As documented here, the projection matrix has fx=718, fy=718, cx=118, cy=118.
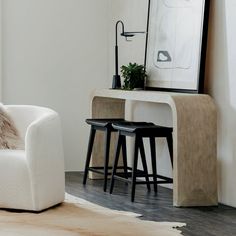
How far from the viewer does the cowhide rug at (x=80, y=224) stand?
13.5ft

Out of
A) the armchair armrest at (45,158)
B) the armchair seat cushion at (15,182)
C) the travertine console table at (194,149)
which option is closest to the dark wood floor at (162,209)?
the travertine console table at (194,149)

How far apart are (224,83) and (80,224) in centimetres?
158

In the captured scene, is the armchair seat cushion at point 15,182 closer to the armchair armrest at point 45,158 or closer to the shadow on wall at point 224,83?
the armchair armrest at point 45,158

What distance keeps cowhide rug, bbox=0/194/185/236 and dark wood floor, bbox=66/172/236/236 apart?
6.2 inches

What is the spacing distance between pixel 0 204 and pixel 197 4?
2067 millimetres

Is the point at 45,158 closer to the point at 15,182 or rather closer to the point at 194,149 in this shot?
the point at 15,182

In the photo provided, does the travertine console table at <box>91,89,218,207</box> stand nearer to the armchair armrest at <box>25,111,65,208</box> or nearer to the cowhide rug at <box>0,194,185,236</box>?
the cowhide rug at <box>0,194,185,236</box>

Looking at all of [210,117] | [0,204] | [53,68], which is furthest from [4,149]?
[53,68]

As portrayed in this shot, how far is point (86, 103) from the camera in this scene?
716cm

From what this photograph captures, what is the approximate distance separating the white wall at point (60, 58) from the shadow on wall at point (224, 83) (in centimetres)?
204

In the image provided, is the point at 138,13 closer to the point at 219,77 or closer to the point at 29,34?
Answer: the point at 29,34

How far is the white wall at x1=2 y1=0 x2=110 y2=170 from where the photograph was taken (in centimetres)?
686

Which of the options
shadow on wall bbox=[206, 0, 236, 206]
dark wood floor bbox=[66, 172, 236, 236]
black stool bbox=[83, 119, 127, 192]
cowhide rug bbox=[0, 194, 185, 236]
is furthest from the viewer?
black stool bbox=[83, 119, 127, 192]

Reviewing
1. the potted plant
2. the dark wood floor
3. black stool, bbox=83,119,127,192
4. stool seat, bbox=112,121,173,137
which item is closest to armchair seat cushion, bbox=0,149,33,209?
the dark wood floor
